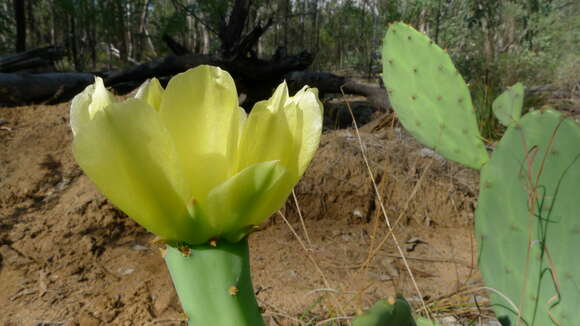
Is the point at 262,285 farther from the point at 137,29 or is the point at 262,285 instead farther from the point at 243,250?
the point at 137,29

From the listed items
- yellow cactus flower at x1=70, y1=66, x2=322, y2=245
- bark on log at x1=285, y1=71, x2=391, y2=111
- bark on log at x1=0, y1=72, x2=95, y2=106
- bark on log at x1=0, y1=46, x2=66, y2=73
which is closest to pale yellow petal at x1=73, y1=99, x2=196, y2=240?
yellow cactus flower at x1=70, y1=66, x2=322, y2=245

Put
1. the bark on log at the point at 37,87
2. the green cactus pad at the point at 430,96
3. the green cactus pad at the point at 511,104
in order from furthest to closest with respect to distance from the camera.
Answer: the bark on log at the point at 37,87
the green cactus pad at the point at 511,104
the green cactus pad at the point at 430,96

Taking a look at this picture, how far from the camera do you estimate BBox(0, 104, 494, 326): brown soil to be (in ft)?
5.34

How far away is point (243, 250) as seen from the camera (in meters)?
0.34

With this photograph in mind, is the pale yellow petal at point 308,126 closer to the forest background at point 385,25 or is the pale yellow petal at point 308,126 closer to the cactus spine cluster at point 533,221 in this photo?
the cactus spine cluster at point 533,221

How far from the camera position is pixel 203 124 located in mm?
330

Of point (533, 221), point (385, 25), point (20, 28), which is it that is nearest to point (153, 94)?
point (533, 221)

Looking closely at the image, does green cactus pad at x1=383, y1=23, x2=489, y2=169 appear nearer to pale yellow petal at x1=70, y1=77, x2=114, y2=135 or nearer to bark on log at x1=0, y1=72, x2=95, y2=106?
pale yellow petal at x1=70, y1=77, x2=114, y2=135

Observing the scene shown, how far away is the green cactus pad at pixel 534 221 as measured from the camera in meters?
0.66

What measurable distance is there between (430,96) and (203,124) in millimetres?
942

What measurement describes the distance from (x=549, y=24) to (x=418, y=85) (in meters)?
12.7

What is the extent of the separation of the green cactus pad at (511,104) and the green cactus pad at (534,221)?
0.49 meters

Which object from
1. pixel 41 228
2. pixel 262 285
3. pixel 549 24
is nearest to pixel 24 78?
pixel 41 228

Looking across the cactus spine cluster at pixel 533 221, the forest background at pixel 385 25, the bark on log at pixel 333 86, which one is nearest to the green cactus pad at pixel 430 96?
the cactus spine cluster at pixel 533 221
